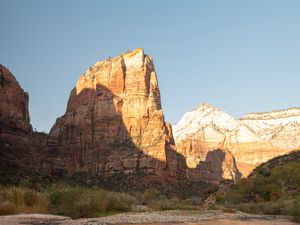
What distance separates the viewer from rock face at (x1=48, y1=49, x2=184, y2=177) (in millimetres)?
97125

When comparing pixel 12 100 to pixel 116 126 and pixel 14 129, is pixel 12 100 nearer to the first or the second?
pixel 14 129

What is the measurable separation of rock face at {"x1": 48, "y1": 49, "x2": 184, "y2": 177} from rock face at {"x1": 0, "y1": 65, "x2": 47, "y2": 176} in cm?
1710

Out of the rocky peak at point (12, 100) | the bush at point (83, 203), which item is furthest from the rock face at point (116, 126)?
the bush at point (83, 203)

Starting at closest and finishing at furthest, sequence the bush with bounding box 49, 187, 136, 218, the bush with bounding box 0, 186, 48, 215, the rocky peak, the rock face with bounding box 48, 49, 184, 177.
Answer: the bush with bounding box 0, 186, 48, 215 < the bush with bounding box 49, 187, 136, 218 < the rocky peak < the rock face with bounding box 48, 49, 184, 177

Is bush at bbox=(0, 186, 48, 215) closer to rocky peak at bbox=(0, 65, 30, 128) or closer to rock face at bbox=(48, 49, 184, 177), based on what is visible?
rocky peak at bbox=(0, 65, 30, 128)

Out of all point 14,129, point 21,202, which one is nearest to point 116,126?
point 14,129

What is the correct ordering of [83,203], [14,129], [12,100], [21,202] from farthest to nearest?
[12,100] → [14,129] → [83,203] → [21,202]

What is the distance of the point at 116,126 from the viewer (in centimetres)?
10475

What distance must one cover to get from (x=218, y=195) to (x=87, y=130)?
56.0m

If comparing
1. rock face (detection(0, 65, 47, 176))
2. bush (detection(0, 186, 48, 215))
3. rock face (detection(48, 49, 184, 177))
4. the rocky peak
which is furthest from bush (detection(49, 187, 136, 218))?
rock face (detection(48, 49, 184, 177))

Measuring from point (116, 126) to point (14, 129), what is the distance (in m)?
33.0

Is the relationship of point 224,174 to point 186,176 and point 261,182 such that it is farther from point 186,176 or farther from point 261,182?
point 261,182

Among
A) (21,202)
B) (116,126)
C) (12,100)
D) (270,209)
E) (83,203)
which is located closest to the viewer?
(21,202)

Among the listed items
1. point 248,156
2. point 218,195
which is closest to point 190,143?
point 248,156
